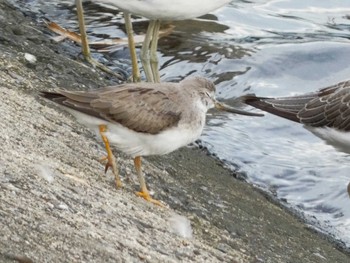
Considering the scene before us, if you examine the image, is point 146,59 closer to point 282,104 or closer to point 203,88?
point 282,104

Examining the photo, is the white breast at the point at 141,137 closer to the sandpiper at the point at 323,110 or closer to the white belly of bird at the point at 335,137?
the sandpiper at the point at 323,110

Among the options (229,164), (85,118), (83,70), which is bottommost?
(229,164)

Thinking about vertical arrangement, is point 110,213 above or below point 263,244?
above

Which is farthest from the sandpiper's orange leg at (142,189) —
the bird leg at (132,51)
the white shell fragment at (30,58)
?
the bird leg at (132,51)

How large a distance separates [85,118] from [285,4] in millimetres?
7954

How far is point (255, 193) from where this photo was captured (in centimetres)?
768

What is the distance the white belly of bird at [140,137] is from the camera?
18.2 ft

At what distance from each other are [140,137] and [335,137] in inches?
124

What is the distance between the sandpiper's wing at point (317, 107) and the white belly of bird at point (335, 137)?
4 centimetres

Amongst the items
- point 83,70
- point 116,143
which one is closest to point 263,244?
point 116,143

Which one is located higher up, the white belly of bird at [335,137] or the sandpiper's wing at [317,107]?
the sandpiper's wing at [317,107]

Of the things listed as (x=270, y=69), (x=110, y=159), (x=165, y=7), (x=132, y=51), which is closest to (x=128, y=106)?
(x=110, y=159)

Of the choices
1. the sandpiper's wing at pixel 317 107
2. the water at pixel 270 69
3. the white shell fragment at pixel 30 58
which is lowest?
the water at pixel 270 69

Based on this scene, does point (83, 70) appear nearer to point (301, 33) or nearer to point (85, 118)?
point (85, 118)
